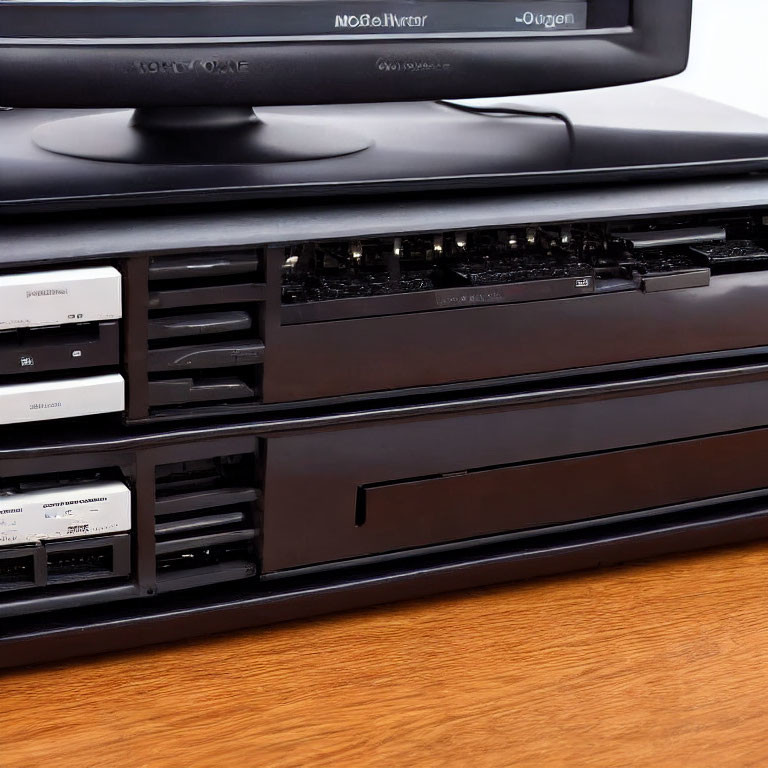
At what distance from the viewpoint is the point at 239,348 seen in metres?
0.72

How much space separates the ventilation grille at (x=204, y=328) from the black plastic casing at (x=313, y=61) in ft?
0.43

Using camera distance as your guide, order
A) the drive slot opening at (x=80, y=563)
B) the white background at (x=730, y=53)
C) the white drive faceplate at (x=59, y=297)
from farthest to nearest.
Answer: the white background at (x=730, y=53), the drive slot opening at (x=80, y=563), the white drive faceplate at (x=59, y=297)

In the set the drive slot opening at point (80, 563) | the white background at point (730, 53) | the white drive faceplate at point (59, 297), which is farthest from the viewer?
the white background at point (730, 53)

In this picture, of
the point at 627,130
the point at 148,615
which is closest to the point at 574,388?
the point at 627,130

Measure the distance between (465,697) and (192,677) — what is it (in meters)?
0.19

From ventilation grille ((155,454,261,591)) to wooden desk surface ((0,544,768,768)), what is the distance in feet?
0.23

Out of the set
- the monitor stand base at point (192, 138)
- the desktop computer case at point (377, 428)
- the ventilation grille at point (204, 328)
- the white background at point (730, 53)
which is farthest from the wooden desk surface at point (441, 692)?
the white background at point (730, 53)

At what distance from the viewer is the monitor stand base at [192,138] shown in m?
0.78

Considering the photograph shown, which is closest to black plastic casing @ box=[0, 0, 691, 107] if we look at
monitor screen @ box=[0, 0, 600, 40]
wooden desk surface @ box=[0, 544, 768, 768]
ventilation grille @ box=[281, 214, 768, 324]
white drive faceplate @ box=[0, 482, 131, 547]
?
monitor screen @ box=[0, 0, 600, 40]

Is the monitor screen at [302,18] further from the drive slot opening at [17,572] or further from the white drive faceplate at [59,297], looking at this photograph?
the drive slot opening at [17,572]

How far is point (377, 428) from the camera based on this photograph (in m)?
0.78

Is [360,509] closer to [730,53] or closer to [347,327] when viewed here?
[347,327]

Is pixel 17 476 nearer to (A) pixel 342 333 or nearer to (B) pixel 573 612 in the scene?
(A) pixel 342 333

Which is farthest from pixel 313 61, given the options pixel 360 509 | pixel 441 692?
pixel 441 692
